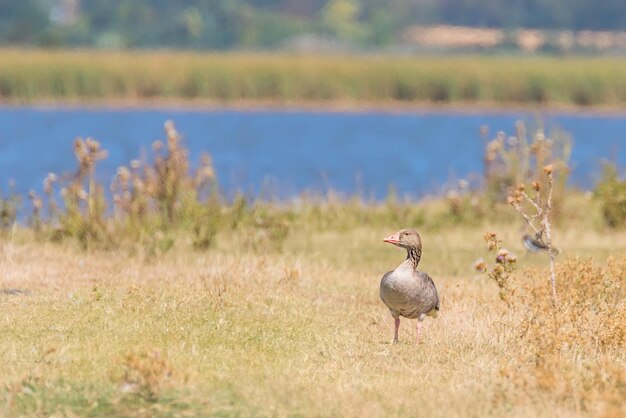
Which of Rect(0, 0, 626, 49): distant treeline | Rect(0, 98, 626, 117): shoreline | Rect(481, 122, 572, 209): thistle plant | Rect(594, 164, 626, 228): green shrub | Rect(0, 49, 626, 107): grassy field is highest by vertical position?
Rect(0, 0, 626, 49): distant treeline

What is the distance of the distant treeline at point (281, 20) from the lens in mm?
123625

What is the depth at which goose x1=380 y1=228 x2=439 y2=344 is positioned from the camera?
10.9 m

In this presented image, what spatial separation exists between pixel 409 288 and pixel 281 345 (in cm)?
103

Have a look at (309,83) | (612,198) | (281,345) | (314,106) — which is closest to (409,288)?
(281,345)

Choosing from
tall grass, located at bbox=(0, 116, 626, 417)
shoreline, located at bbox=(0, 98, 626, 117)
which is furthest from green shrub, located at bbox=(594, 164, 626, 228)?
shoreline, located at bbox=(0, 98, 626, 117)

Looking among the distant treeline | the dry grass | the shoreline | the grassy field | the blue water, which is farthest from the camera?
the distant treeline

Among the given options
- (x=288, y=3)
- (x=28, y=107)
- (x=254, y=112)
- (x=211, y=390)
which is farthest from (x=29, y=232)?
(x=288, y=3)

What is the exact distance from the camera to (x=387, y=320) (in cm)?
1248

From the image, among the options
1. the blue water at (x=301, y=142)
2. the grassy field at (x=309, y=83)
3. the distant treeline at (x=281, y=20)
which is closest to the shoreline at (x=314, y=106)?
the grassy field at (x=309, y=83)

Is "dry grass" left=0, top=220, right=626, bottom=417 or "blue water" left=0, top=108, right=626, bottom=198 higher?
"blue water" left=0, top=108, right=626, bottom=198

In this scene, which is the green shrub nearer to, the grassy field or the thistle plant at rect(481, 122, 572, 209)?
the thistle plant at rect(481, 122, 572, 209)

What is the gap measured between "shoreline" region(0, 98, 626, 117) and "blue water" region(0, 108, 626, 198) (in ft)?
0.87

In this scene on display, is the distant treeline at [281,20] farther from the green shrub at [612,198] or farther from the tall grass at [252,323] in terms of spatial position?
the tall grass at [252,323]

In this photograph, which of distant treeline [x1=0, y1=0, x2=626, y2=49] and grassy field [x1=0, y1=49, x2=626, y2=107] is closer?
grassy field [x1=0, y1=49, x2=626, y2=107]
